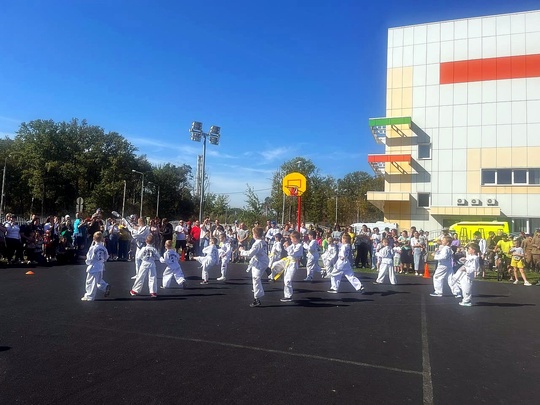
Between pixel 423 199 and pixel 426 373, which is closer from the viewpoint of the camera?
pixel 426 373

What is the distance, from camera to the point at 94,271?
10.5 metres

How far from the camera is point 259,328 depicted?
26.5 ft

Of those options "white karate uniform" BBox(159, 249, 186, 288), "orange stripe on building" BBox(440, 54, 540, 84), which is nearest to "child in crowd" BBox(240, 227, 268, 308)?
"white karate uniform" BBox(159, 249, 186, 288)

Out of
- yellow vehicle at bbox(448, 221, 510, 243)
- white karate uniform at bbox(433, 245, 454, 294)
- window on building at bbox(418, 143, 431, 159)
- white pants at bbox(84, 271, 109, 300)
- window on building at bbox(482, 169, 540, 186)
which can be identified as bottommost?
white pants at bbox(84, 271, 109, 300)

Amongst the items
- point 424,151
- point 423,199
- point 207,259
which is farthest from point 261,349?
point 424,151

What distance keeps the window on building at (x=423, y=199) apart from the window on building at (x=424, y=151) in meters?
2.91

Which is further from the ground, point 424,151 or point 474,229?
point 424,151

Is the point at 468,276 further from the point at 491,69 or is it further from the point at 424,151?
the point at 491,69

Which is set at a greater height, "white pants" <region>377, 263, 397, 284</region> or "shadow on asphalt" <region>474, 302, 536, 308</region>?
"white pants" <region>377, 263, 397, 284</region>

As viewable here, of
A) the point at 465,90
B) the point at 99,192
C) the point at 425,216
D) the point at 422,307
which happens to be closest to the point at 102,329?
the point at 422,307

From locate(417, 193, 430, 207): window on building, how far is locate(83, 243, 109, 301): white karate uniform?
28.3 meters

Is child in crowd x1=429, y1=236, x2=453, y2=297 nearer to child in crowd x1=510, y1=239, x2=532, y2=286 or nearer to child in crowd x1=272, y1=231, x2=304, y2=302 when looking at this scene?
child in crowd x1=272, y1=231, x2=304, y2=302

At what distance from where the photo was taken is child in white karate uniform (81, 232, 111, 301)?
10422 millimetres

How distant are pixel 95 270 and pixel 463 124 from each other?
30.1 m
